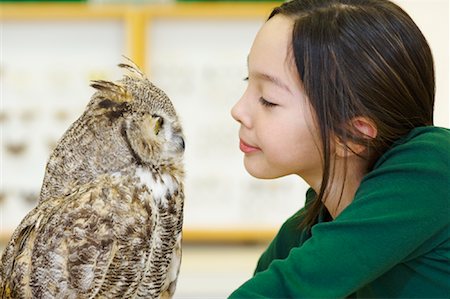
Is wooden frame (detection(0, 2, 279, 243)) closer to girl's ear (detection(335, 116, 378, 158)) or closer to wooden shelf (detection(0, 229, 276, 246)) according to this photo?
wooden shelf (detection(0, 229, 276, 246))

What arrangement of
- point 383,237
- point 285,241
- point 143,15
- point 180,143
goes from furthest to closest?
point 143,15, point 285,241, point 180,143, point 383,237

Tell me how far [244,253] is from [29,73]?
0.73m

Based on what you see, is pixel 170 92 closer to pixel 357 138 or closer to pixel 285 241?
pixel 285 241

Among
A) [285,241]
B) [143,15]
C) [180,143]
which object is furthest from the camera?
[143,15]

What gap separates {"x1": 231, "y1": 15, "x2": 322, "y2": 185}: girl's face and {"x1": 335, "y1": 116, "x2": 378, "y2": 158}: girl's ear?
0.08 feet

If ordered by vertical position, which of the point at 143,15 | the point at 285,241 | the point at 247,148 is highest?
the point at 143,15

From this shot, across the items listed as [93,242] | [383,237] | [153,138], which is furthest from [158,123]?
[383,237]

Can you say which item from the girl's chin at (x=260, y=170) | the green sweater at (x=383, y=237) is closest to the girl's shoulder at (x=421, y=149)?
the green sweater at (x=383, y=237)

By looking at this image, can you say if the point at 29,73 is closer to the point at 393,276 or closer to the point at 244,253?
the point at 244,253

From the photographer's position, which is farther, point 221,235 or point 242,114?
point 221,235

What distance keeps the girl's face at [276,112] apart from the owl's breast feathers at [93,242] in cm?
11

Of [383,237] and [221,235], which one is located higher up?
[383,237]

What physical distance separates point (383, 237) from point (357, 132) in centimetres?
12

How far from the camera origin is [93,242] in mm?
658
